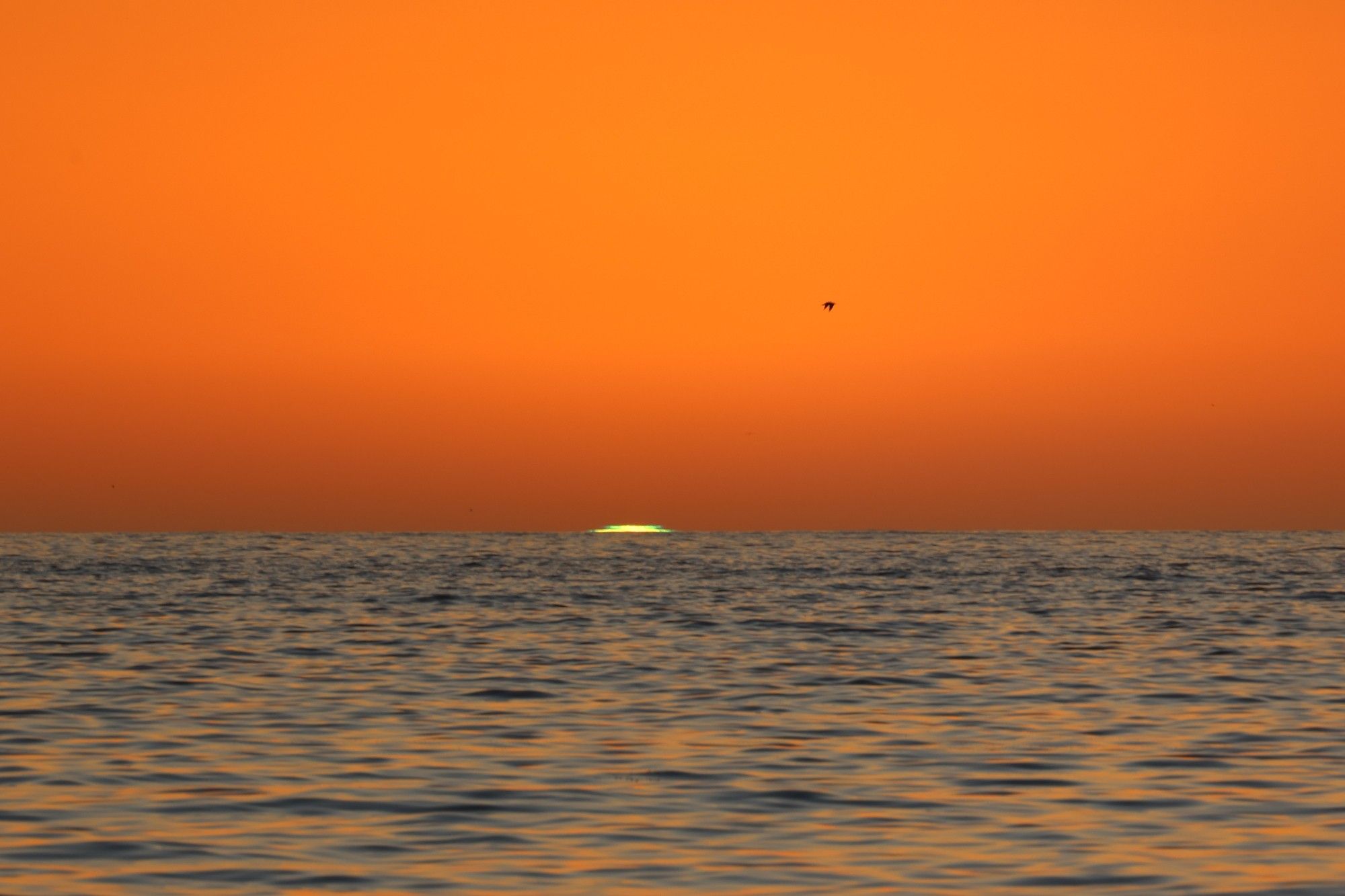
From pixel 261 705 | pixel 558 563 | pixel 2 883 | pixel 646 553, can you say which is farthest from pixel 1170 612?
pixel 646 553

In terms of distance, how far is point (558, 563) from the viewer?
3858 inches

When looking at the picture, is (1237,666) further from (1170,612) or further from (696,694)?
(1170,612)

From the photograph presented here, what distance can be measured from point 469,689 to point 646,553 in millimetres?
97757

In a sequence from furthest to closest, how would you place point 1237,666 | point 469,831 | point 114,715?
point 1237,666 → point 114,715 → point 469,831

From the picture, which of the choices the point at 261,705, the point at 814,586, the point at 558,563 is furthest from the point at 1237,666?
the point at 558,563

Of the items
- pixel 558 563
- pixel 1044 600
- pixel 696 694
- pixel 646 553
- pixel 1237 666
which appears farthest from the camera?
pixel 646 553

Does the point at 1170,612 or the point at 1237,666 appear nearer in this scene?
the point at 1237,666

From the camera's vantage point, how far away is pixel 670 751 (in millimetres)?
21562

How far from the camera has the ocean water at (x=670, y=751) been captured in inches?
597

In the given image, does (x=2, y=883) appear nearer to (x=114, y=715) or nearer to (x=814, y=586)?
(x=114, y=715)

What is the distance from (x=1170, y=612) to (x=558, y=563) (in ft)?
171

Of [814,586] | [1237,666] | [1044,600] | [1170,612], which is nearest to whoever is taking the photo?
[1237,666]

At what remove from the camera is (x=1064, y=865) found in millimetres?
15109

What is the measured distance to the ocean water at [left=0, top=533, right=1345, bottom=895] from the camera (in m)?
15.2
